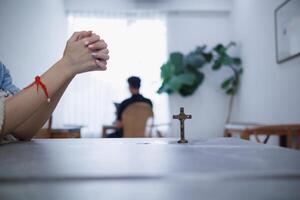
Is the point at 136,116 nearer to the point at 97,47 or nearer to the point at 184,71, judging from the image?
the point at 184,71

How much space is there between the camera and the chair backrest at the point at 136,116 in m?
3.16

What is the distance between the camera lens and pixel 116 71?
4.77 metres

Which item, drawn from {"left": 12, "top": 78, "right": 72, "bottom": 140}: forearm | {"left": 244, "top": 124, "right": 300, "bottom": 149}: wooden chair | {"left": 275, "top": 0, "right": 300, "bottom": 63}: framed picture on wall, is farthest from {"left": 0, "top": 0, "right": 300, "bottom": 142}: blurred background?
{"left": 12, "top": 78, "right": 72, "bottom": 140}: forearm

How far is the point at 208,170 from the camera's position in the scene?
0.38 m

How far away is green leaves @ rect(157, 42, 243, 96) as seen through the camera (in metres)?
4.38

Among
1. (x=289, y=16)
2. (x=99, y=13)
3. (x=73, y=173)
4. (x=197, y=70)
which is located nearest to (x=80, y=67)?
(x=73, y=173)

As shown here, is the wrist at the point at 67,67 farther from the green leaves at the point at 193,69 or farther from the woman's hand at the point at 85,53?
the green leaves at the point at 193,69

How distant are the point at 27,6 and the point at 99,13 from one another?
1.69 meters

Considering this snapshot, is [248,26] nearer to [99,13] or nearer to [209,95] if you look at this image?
[209,95]

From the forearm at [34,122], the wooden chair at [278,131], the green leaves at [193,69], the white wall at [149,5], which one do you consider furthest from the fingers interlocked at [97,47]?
the white wall at [149,5]

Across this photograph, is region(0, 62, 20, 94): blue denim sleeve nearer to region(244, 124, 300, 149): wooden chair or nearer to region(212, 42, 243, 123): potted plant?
region(244, 124, 300, 149): wooden chair

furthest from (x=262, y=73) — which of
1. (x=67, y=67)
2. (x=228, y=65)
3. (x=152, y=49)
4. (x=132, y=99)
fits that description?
(x=67, y=67)

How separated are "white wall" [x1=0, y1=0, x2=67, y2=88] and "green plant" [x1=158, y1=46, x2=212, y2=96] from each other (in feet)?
5.03

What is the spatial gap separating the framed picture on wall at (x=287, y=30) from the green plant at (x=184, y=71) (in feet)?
4.40
